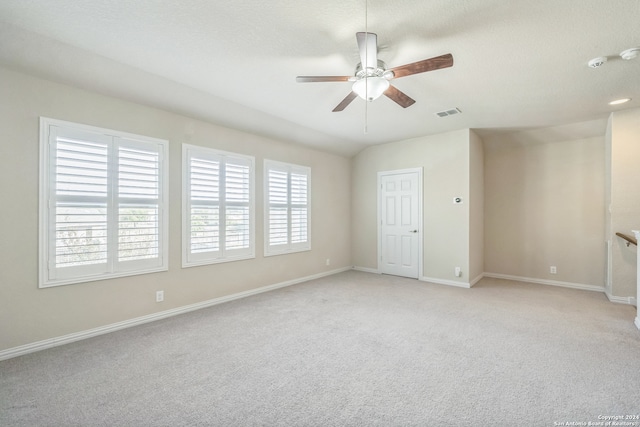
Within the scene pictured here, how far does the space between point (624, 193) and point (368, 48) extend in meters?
4.36

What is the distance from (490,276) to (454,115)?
3451 mm

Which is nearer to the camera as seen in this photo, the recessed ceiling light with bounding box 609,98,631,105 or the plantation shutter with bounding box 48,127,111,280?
the plantation shutter with bounding box 48,127,111,280

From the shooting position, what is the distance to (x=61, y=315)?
2.82 meters

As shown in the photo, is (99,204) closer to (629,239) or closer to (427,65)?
(427,65)

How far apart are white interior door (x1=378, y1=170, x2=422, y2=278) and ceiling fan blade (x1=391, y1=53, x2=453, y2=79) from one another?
11.4 feet

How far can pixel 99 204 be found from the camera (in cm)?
Result: 304

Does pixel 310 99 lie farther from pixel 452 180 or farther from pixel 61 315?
pixel 61 315

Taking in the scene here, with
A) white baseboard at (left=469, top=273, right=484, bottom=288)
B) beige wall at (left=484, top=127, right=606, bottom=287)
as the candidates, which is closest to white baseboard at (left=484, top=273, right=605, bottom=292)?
beige wall at (left=484, top=127, right=606, bottom=287)

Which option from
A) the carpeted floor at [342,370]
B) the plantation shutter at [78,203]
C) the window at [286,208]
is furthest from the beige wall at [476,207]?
the plantation shutter at [78,203]

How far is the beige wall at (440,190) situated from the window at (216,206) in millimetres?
2891

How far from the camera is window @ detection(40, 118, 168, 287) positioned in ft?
9.09

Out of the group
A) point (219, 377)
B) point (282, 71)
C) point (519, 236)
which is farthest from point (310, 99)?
point (519, 236)

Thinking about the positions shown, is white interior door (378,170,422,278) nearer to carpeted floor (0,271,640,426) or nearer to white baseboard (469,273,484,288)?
white baseboard (469,273,484,288)

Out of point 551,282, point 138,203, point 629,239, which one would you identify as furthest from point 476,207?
point 138,203
